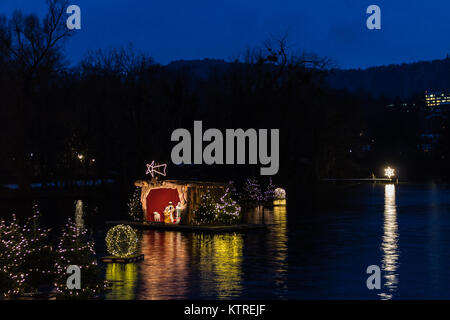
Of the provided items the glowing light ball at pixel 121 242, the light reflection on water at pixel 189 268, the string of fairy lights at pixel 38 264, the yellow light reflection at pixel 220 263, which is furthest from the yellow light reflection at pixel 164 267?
the string of fairy lights at pixel 38 264

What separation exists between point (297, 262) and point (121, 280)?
5.53 m

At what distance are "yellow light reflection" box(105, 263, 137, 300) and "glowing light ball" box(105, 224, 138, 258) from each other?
464 mm

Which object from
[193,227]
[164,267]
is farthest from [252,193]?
[164,267]

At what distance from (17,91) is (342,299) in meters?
47.9

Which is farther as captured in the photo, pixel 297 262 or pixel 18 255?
pixel 297 262

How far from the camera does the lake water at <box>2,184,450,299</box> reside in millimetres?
16094

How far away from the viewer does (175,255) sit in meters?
22.6

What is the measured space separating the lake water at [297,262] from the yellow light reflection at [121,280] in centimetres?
2

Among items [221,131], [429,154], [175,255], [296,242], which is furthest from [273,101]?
[429,154]

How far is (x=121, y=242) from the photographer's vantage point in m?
20.9

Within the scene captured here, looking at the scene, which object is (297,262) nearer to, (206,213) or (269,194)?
(206,213)

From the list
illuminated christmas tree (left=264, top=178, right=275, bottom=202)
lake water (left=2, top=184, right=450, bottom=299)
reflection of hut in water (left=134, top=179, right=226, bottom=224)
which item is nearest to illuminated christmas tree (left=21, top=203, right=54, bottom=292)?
lake water (left=2, top=184, right=450, bottom=299)

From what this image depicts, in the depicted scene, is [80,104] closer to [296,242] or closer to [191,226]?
[191,226]

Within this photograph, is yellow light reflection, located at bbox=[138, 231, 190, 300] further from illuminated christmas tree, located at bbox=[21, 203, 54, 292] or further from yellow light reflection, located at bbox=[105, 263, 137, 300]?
illuminated christmas tree, located at bbox=[21, 203, 54, 292]
